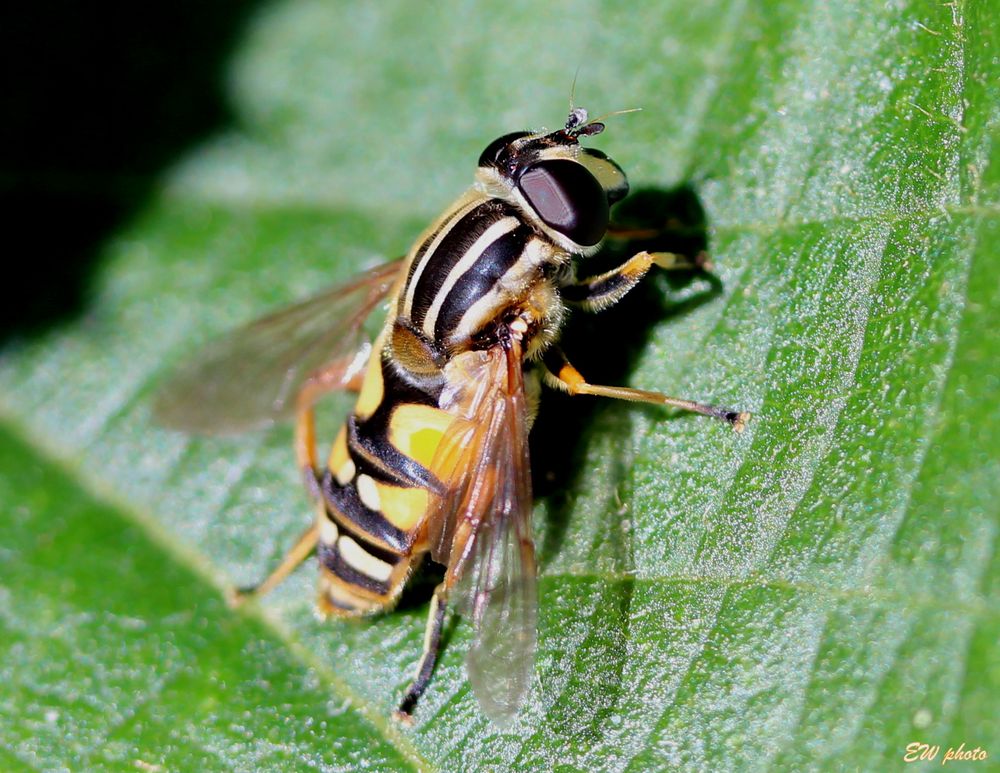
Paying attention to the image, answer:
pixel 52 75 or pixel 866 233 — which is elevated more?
pixel 52 75

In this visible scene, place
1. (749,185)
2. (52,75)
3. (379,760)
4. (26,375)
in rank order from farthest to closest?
(52,75) < (26,375) < (749,185) < (379,760)

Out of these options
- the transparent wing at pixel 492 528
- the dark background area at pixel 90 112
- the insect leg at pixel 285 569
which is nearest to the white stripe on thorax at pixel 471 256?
the transparent wing at pixel 492 528

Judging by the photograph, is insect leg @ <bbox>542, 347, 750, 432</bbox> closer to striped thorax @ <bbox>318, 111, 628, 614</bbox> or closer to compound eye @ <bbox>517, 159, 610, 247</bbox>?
striped thorax @ <bbox>318, 111, 628, 614</bbox>

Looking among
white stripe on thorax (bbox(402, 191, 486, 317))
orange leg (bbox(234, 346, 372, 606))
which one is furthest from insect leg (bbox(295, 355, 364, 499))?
white stripe on thorax (bbox(402, 191, 486, 317))

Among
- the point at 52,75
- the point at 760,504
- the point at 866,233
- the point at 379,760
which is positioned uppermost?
the point at 52,75

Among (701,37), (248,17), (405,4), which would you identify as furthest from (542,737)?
(248,17)

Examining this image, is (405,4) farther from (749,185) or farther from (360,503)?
(360,503)
